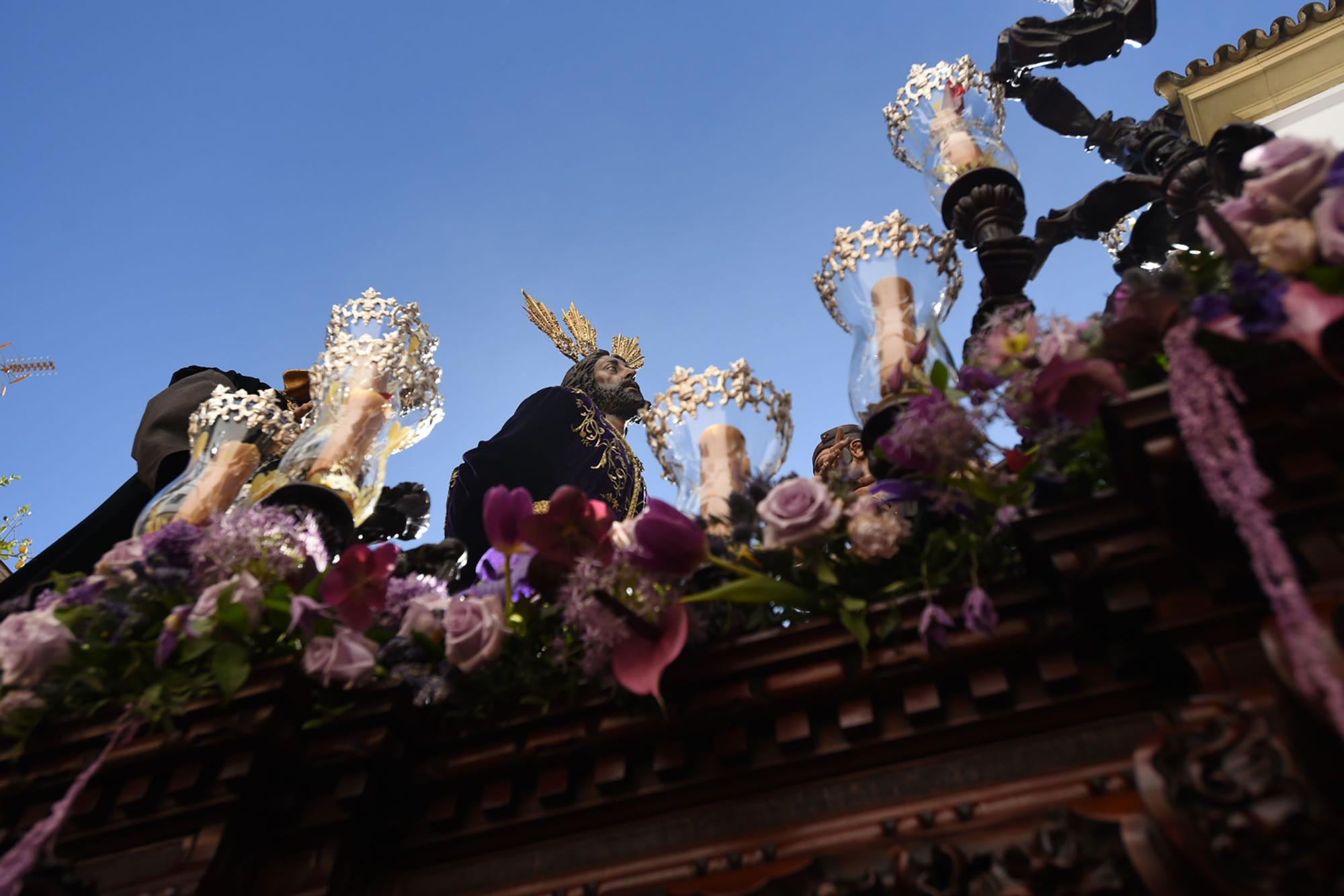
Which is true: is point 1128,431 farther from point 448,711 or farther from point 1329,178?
point 448,711

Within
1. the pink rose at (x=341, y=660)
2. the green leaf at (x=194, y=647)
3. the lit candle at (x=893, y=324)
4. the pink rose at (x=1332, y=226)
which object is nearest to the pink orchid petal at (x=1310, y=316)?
the pink rose at (x=1332, y=226)

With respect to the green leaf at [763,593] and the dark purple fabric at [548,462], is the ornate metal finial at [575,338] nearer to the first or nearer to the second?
the dark purple fabric at [548,462]

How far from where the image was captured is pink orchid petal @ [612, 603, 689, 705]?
2.45 m

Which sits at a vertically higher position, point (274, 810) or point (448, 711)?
point (448, 711)

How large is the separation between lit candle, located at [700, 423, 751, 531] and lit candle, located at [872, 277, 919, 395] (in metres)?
0.47

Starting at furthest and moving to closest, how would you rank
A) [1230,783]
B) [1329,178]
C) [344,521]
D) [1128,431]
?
[344,521], [1329,178], [1128,431], [1230,783]

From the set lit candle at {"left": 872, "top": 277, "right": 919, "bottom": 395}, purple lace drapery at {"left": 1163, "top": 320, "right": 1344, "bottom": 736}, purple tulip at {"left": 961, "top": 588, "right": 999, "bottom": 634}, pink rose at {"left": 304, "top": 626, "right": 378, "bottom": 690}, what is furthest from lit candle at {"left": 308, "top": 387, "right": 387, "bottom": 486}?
purple lace drapery at {"left": 1163, "top": 320, "right": 1344, "bottom": 736}

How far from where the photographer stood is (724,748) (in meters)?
2.50

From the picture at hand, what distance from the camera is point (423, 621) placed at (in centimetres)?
302

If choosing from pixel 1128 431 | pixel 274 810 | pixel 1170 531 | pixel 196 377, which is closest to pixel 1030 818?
pixel 1170 531

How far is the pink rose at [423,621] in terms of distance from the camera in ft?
9.87

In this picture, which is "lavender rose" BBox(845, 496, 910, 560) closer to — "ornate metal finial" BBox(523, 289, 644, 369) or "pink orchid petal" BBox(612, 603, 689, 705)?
"pink orchid petal" BBox(612, 603, 689, 705)

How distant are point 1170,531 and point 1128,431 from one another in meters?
0.23

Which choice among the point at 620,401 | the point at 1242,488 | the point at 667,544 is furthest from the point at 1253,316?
the point at 620,401
